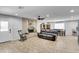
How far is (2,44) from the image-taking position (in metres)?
2.62

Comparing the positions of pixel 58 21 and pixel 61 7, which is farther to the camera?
pixel 58 21

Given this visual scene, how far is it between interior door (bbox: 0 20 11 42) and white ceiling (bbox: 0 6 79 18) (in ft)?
0.91

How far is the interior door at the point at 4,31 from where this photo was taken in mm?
2627

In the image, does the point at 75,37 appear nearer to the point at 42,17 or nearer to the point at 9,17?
the point at 42,17

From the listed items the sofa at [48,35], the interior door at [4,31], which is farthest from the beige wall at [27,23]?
the interior door at [4,31]

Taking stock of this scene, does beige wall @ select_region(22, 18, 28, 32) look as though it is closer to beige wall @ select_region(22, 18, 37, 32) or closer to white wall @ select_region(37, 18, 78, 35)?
beige wall @ select_region(22, 18, 37, 32)

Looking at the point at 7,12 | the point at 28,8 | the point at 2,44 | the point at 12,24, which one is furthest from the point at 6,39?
the point at 28,8

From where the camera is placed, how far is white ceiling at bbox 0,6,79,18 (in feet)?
8.49

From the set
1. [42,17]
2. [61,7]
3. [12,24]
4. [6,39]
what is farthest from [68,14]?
[6,39]

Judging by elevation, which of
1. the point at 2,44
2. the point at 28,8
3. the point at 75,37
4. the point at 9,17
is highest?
the point at 28,8

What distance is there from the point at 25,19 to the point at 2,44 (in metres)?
0.89

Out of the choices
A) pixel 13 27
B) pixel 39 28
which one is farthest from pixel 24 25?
pixel 39 28

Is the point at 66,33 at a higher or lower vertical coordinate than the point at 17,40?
higher

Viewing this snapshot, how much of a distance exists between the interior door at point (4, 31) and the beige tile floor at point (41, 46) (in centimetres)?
13
